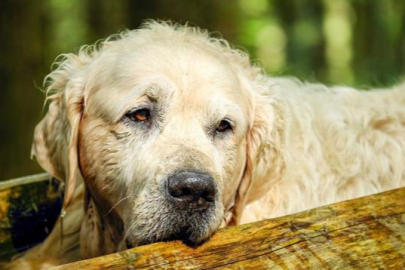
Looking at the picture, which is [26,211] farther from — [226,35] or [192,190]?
[226,35]

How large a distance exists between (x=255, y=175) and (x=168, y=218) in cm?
108

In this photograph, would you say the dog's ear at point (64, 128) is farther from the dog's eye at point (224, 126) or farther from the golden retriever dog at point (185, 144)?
the dog's eye at point (224, 126)

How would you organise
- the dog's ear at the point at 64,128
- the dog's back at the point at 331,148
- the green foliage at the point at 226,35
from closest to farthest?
1. the dog's ear at the point at 64,128
2. the dog's back at the point at 331,148
3. the green foliage at the point at 226,35

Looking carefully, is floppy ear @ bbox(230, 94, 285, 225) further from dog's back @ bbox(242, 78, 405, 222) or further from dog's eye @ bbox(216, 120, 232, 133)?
dog's eye @ bbox(216, 120, 232, 133)

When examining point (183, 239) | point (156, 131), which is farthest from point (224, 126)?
point (183, 239)

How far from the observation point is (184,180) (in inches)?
135

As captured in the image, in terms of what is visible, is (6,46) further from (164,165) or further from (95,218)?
(164,165)

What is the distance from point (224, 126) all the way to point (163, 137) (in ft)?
1.37

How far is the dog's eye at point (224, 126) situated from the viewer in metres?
4.10

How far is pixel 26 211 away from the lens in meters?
4.84

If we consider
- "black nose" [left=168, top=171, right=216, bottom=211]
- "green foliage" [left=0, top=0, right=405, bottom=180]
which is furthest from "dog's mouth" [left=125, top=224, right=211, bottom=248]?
"green foliage" [left=0, top=0, right=405, bottom=180]

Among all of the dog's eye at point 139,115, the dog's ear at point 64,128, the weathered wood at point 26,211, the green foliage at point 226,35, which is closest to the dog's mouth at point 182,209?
the dog's eye at point 139,115

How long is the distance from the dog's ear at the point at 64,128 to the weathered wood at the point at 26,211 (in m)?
0.43

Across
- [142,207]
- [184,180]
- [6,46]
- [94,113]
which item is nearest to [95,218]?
[94,113]
